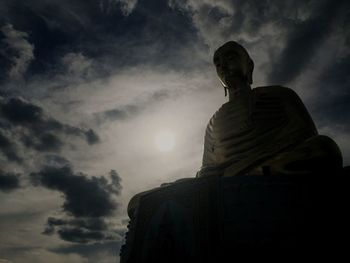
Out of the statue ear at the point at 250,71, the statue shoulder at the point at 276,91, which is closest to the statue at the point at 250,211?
the statue shoulder at the point at 276,91

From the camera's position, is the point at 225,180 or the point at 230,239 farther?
the point at 225,180

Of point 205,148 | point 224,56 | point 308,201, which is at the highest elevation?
point 224,56

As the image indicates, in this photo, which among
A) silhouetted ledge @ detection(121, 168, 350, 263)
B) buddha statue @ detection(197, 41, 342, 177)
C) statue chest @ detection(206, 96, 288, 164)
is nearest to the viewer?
silhouetted ledge @ detection(121, 168, 350, 263)

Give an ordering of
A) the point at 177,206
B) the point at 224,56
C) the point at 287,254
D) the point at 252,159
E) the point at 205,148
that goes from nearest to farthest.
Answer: the point at 287,254
the point at 177,206
the point at 252,159
the point at 205,148
the point at 224,56

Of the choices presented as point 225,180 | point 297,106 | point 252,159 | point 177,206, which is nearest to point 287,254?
point 225,180

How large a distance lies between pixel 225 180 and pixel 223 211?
0.34 m

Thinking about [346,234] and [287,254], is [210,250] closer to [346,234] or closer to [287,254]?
[287,254]

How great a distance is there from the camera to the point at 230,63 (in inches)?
282

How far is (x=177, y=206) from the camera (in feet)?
13.7

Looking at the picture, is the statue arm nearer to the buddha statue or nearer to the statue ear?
the buddha statue

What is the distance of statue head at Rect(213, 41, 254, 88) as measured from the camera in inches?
281

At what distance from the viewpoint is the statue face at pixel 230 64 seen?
7148 mm

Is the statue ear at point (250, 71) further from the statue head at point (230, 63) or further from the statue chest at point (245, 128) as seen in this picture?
the statue chest at point (245, 128)

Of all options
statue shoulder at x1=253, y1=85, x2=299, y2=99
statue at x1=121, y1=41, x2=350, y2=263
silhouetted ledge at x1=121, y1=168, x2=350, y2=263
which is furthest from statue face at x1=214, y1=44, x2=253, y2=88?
silhouetted ledge at x1=121, y1=168, x2=350, y2=263
